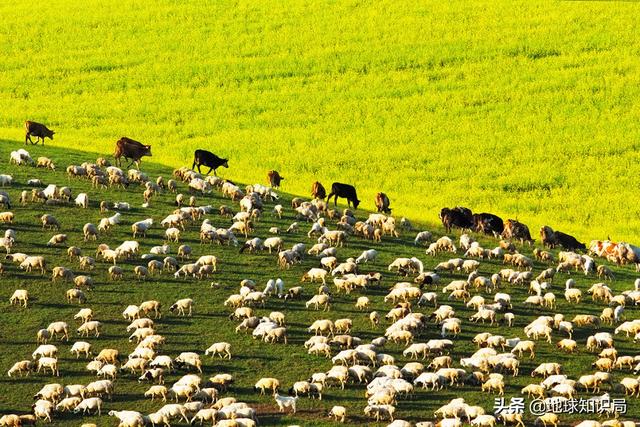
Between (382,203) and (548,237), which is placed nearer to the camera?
(548,237)

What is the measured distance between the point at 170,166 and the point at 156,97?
1416 cm

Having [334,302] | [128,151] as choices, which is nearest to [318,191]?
[128,151]

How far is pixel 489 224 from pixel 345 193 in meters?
5.84

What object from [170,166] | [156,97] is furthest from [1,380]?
[156,97]

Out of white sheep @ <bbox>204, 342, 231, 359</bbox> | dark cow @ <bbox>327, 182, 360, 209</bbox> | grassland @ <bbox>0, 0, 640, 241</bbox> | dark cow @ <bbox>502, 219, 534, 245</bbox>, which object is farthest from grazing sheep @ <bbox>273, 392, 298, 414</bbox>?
grassland @ <bbox>0, 0, 640, 241</bbox>

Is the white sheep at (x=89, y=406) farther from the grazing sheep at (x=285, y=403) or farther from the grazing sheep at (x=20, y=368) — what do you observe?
the grazing sheep at (x=285, y=403)

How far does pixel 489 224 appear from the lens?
152 feet

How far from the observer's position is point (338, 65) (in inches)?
2746

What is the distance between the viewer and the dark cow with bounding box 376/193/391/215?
48.1 metres

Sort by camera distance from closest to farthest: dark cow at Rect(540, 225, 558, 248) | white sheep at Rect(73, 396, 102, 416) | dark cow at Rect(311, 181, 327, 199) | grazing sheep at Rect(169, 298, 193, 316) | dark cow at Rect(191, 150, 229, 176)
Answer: white sheep at Rect(73, 396, 102, 416)
grazing sheep at Rect(169, 298, 193, 316)
dark cow at Rect(540, 225, 558, 248)
dark cow at Rect(311, 181, 327, 199)
dark cow at Rect(191, 150, 229, 176)

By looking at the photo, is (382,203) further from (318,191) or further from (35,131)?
(35,131)

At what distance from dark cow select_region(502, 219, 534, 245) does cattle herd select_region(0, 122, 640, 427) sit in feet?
0.22

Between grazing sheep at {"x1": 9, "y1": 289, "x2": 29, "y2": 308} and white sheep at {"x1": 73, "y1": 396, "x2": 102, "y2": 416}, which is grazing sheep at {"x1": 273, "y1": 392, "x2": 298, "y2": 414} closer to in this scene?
white sheep at {"x1": 73, "y1": 396, "x2": 102, "y2": 416}

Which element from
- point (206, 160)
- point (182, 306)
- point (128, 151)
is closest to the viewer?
point (182, 306)
